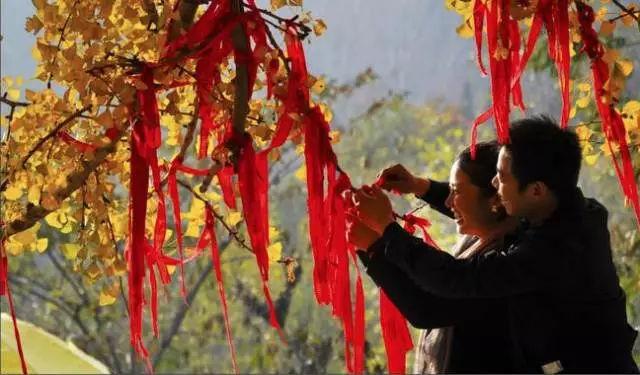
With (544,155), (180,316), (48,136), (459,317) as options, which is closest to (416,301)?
(459,317)

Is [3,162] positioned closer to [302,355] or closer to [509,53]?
[509,53]

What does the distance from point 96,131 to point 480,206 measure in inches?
12.7

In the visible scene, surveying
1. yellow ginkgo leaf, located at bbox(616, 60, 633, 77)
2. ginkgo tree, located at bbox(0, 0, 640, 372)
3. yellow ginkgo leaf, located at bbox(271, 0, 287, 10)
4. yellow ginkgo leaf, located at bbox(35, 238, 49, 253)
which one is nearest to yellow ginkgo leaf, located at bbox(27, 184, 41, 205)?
ginkgo tree, located at bbox(0, 0, 640, 372)

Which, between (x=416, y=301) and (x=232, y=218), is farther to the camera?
(x=232, y=218)

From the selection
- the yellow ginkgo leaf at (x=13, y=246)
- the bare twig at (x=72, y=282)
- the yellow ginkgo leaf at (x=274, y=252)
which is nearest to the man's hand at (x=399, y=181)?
A: the yellow ginkgo leaf at (x=274, y=252)

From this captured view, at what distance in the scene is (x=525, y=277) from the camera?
70 centimetres

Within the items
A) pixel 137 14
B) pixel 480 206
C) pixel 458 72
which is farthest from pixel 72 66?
pixel 458 72

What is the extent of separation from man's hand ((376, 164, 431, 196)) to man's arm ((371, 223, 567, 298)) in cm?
16

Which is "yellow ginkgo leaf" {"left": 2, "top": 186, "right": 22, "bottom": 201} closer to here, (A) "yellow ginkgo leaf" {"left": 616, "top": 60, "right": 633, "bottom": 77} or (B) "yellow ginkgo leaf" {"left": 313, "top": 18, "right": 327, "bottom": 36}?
(B) "yellow ginkgo leaf" {"left": 313, "top": 18, "right": 327, "bottom": 36}

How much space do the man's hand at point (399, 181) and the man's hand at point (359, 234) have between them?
0.12 meters

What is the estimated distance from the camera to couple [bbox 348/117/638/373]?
708mm

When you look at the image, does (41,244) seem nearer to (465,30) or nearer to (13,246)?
(13,246)

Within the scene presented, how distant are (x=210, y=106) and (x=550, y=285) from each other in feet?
0.93

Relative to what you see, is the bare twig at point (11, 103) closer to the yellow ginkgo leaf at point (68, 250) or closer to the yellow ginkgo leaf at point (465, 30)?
the yellow ginkgo leaf at point (68, 250)
